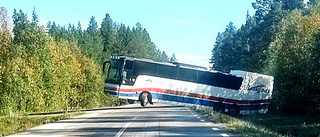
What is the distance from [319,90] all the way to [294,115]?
6.33m

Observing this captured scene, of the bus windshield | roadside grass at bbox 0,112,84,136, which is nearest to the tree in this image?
the bus windshield

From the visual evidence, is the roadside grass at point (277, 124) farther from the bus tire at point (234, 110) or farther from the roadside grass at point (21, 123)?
the roadside grass at point (21, 123)

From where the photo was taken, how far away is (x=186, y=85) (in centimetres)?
4091

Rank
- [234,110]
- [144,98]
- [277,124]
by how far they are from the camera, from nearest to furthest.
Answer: [277,124] < [144,98] < [234,110]

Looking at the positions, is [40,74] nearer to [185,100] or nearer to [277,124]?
[185,100]

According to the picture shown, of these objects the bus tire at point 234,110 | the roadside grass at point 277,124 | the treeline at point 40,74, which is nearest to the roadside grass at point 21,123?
the roadside grass at point 277,124

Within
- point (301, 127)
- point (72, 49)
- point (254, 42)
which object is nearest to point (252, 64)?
point (254, 42)

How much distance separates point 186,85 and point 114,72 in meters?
6.83

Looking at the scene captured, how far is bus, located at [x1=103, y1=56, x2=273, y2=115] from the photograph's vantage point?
1478 inches

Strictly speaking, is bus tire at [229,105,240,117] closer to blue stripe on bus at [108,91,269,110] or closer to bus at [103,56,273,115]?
bus at [103,56,273,115]

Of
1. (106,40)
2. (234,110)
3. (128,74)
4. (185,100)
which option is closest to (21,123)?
(128,74)

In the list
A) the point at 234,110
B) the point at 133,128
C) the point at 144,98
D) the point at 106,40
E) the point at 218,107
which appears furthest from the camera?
the point at 106,40

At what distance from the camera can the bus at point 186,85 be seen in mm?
37531

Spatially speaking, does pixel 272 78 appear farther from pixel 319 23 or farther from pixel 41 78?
pixel 41 78
